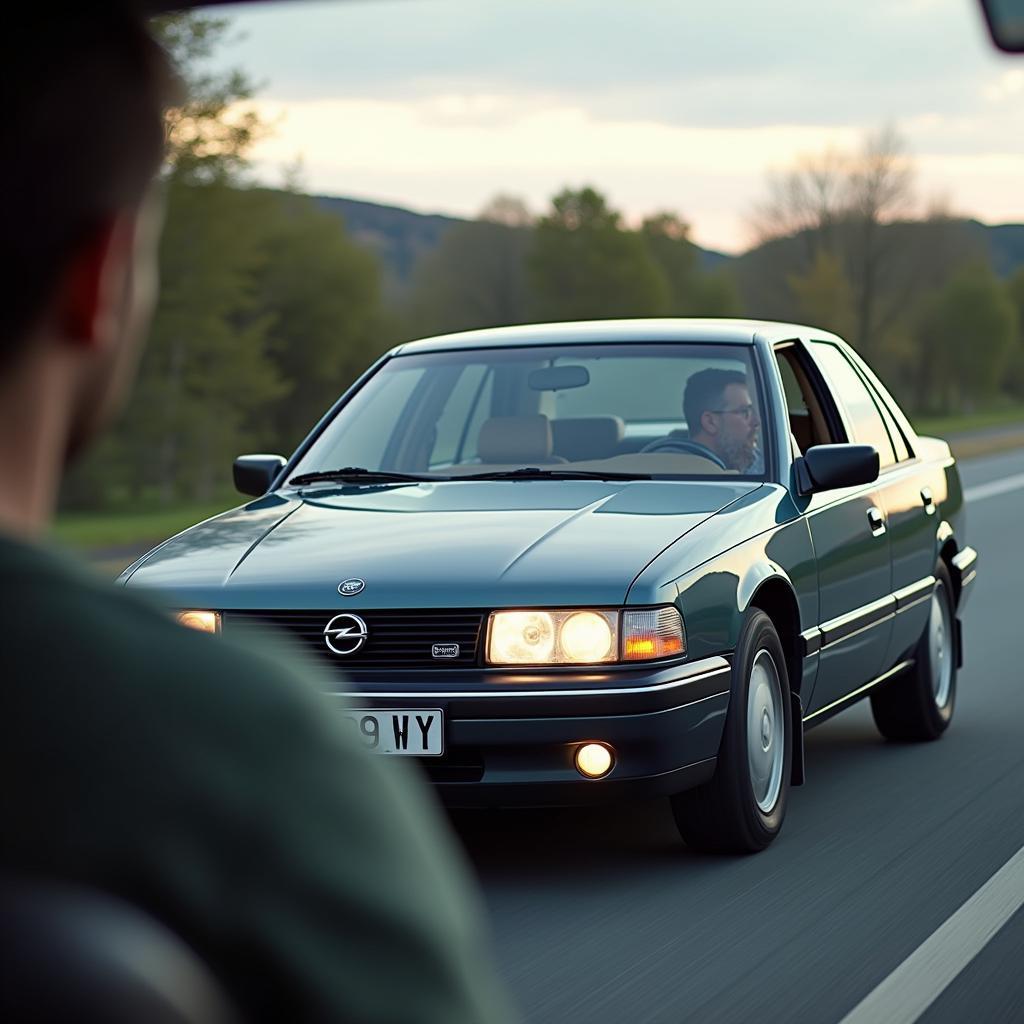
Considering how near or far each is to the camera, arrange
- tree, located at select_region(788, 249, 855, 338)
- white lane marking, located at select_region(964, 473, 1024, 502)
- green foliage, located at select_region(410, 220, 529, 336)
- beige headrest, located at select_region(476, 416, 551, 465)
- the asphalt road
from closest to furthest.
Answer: the asphalt road, beige headrest, located at select_region(476, 416, 551, 465), white lane marking, located at select_region(964, 473, 1024, 502), tree, located at select_region(788, 249, 855, 338), green foliage, located at select_region(410, 220, 529, 336)

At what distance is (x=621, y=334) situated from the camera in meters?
7.58

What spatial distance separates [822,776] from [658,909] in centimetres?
225

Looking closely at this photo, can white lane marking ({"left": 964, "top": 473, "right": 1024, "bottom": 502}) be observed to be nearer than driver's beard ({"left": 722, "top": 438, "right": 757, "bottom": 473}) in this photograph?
No

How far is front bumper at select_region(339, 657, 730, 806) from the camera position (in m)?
5.63

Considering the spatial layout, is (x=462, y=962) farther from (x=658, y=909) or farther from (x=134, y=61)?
(x=658, y=909)

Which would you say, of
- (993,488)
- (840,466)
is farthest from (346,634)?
(993,488)

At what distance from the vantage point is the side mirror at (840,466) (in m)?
6.91

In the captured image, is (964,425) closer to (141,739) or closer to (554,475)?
(554,475)

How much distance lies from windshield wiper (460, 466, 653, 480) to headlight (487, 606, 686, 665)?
1.28m

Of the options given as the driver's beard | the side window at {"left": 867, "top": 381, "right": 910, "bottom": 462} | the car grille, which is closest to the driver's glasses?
the driver's beard

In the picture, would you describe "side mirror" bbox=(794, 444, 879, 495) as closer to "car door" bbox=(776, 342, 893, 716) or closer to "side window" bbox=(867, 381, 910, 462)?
"car door" bbox=(776, 342, 893, 716)

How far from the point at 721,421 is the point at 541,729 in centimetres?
192

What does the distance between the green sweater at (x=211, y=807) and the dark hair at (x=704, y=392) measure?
6174 millimetres

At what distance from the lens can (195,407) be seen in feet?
212
